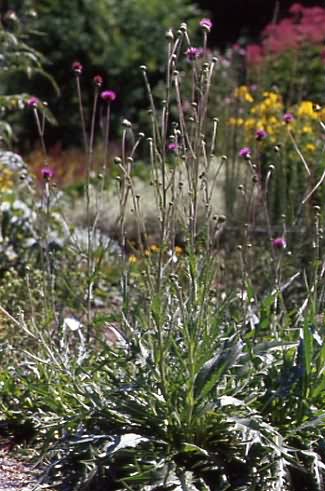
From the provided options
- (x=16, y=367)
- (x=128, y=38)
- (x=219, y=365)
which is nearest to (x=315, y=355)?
(x=219, y=365)

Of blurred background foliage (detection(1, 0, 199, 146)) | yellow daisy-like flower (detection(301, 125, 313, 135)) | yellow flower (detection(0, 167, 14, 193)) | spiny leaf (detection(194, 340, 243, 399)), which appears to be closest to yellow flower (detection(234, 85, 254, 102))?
yellow daisy-like flower (detection(301, 125, 313, 135))

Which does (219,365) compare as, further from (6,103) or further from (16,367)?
(6,103)

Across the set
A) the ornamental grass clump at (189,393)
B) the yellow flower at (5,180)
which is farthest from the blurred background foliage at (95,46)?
the ornamental grass clump at (189,393)

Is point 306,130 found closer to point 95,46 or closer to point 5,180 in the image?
point 5,180

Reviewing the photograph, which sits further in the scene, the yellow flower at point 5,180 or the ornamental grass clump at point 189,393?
the yellow flower at point 5,180

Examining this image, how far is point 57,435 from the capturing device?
464 centimetres

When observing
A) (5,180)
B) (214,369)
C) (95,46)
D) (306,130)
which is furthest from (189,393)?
(95,46)

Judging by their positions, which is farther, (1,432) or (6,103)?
(6,103)

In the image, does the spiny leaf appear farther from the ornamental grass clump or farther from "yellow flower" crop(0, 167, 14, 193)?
"yellow flower" crop(0, 167, 14, 193)

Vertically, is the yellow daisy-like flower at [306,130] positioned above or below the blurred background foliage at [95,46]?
above

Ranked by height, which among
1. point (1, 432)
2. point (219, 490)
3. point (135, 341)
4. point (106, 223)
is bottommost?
point (106, 223)

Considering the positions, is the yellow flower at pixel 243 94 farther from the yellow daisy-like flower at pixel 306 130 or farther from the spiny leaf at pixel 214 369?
the spiny leaf at pixel 214 369

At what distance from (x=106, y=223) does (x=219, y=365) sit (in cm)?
493

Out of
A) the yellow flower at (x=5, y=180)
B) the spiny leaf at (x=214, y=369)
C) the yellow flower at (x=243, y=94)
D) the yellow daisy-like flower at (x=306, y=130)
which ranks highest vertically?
the spiny leaf at (x=214, y=369)
